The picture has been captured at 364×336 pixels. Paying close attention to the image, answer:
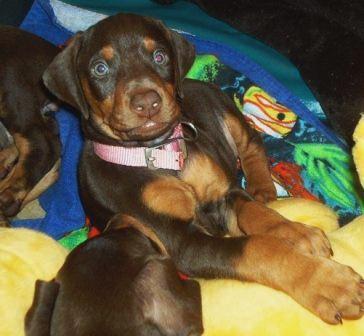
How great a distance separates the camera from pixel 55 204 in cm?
455

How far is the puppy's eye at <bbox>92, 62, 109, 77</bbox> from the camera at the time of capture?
10.8ft

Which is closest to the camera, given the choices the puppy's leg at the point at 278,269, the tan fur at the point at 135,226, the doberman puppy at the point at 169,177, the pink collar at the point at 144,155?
the puppy's leg at the point at 278,269

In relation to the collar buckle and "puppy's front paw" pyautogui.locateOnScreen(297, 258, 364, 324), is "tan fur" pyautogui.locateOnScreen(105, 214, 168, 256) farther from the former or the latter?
"puppy's front paw" pyautogui.locateOnScreen(297, 258, 364, 324)

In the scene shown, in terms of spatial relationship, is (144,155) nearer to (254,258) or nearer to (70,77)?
(70,77)

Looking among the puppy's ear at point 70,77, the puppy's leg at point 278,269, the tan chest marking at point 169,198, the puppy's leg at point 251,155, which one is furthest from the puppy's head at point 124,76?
the puppy's leg at point 251,155

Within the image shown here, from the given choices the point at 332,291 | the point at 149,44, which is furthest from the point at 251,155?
the point at 332,291

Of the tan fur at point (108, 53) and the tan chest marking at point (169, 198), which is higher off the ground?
the tan fur at point (108, 53)

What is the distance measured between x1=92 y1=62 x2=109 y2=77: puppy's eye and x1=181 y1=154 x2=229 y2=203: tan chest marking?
28.7 inches

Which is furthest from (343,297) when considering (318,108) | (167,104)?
(318,108)

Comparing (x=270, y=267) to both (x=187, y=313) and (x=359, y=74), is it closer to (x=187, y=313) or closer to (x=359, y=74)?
(x=187, y=313)

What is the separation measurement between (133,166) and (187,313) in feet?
3.77

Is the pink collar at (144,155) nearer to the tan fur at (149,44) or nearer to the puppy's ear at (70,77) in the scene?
the puppy's ear at (70,77)

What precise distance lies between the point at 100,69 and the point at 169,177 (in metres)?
0.70

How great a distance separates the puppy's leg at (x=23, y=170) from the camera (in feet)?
14.4
